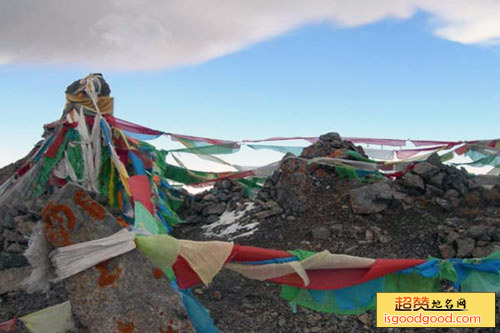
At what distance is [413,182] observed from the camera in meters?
12.0

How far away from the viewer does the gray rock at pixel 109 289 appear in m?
4.58

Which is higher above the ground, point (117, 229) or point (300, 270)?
point (117, 229)

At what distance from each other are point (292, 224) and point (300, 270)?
21.4ft

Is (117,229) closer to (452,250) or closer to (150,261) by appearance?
(150,261)

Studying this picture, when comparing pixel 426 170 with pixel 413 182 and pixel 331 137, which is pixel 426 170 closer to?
pixel 413 182

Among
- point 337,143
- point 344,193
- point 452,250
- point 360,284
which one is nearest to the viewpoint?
point 360,284

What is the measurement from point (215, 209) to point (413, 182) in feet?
16.8

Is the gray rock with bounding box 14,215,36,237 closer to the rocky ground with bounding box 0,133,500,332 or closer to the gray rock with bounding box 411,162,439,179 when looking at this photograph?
the rocky ground with bounding box 0,133,500,332

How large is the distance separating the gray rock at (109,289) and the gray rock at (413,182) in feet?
27.9

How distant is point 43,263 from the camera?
4492 mm

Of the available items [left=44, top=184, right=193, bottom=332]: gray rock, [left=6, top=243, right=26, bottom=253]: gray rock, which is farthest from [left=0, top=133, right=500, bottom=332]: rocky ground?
[left=44, top=184, right=193, bottom=332]: gray rock

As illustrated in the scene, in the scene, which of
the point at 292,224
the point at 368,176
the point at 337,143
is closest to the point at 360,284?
the point at 292,224

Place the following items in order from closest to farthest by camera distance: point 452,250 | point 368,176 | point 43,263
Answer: point 43,263 < point 452,250 < point 368,176

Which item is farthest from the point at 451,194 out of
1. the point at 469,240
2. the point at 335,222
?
the point at 335,222
